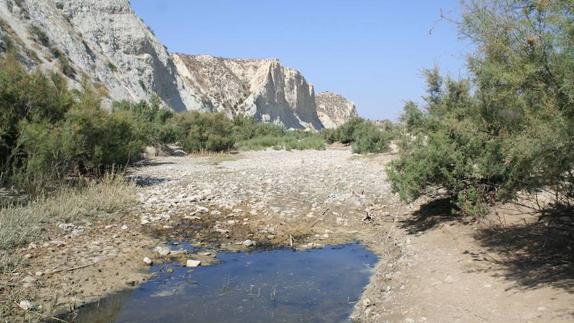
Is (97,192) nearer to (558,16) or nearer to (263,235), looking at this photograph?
(263,235)

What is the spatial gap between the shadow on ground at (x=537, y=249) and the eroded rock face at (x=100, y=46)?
1097 inches

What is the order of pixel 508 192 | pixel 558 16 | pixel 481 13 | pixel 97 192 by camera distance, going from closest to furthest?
pixel 558 16 < pixel 481 13 < pixel 508 192 < pixel 97 192

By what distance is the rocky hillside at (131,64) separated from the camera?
3156 cm

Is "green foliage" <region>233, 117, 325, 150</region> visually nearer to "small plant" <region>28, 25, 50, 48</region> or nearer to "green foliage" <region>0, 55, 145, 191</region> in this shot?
"small plant" <region>28, 25, 50, 48</region>

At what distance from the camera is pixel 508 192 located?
7.16 m

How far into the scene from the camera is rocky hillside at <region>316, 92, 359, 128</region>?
327ft

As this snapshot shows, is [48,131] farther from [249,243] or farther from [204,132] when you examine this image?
[204,132]

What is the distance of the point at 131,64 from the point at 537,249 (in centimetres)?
4349

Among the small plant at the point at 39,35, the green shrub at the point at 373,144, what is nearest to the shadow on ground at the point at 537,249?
the green shrub at the point at 373,144

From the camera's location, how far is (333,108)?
348ft

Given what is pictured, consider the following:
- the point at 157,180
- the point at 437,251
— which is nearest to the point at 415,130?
the point at 437,251

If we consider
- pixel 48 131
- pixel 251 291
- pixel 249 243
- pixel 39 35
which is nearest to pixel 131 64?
pixel 39 35

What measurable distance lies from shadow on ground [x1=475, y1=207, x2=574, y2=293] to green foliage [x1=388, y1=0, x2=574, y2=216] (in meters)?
0.47

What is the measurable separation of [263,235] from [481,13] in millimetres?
5327
